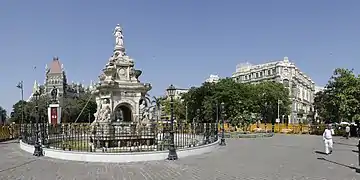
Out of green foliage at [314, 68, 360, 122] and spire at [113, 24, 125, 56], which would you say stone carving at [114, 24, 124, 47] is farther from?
green foliage at [314, 68, 360, 122]

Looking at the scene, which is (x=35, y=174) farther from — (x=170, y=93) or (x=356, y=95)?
(x=356, y=95)

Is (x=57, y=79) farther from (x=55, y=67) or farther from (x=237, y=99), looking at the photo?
(x=237, y=99)

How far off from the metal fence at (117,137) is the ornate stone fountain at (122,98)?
62mm

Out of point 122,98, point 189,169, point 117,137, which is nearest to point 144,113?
point 122,98

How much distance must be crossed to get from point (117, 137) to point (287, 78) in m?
86.5

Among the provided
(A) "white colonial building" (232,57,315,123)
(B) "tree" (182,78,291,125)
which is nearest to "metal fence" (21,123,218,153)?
(B) "tree" (182,78,291,125)

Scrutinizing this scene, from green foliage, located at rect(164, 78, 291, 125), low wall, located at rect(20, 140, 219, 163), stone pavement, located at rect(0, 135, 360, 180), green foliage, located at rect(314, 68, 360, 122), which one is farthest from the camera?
green foliage, located at rect(164, 78, 291, 125)

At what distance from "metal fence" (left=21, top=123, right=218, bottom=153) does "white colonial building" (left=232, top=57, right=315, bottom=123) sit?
74.8 meters

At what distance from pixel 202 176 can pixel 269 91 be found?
66593mm

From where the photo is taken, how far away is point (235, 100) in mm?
64562

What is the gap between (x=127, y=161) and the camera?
16.0 m

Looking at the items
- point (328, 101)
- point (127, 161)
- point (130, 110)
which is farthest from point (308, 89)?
point (127, 161)

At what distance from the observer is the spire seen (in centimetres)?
2658

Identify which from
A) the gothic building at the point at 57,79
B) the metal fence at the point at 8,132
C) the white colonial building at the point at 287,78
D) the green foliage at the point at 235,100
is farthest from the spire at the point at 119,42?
the gothic building at the point at 57,79
